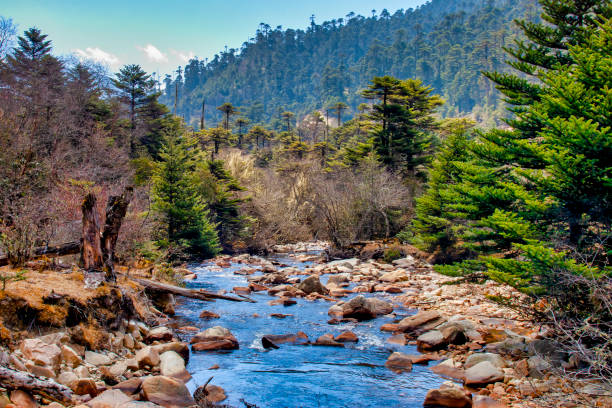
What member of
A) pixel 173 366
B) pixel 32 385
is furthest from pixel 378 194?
pixel 32 385

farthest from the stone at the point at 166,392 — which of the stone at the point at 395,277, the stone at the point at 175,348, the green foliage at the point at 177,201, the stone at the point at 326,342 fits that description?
the green foliage at the point at 177,201

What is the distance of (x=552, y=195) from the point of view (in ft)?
25.2

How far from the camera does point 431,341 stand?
9.35 metres

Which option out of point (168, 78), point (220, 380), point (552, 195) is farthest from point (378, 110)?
point (168, 78)

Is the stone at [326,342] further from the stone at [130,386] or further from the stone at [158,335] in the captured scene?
the stone at [130,386]

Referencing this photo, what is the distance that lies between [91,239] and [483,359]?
26.9 feet

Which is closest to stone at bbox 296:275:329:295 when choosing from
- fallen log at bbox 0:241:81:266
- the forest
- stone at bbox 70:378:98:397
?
the forest

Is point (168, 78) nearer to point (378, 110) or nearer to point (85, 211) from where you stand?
point (378, 110)

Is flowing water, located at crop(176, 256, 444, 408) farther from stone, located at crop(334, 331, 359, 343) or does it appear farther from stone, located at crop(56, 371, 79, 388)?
A: stone, located at crop(56, 371, 79, 388)

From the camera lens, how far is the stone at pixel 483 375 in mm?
7148

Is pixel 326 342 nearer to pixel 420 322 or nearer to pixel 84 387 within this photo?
pixel 420 322

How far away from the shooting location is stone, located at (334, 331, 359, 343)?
1008 cm

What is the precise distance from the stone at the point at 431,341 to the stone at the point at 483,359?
3.80 feet

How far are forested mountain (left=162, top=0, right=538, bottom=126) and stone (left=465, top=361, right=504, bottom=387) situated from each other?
85.3 m
